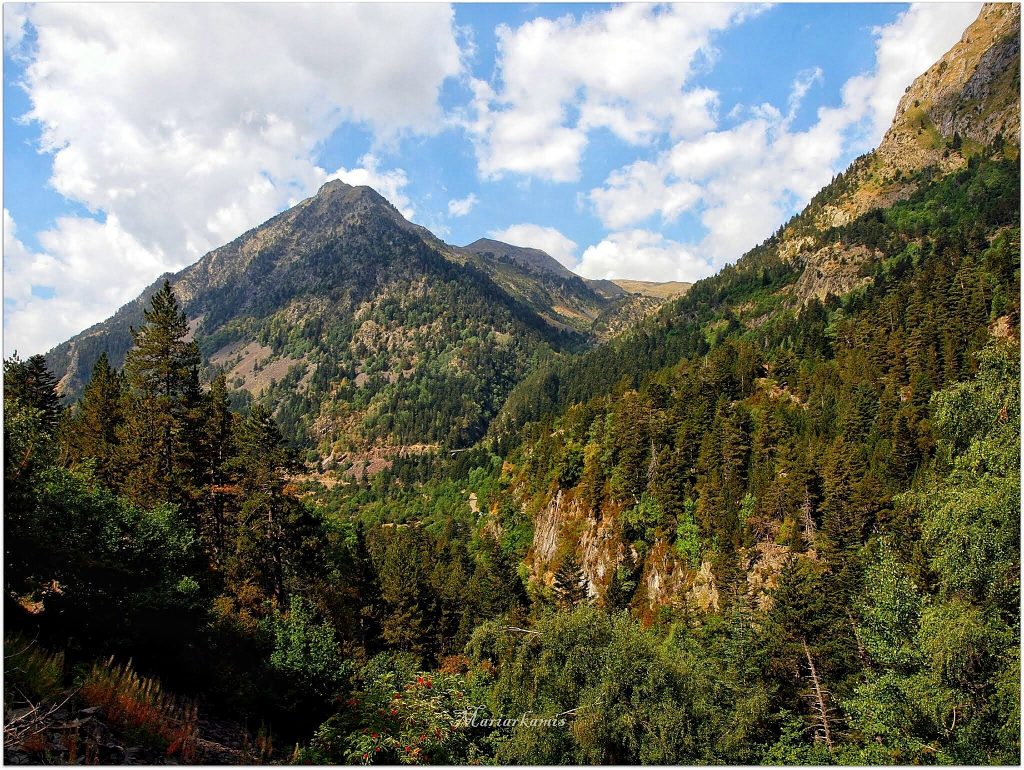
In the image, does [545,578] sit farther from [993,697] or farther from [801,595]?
[993,697]

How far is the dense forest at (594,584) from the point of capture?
13539mm

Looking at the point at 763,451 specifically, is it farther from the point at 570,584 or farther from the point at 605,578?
the point at 570,584

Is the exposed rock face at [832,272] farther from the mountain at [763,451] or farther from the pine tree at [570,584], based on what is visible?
the pine tree at [570,584]

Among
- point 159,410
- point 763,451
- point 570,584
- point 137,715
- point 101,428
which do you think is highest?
point 159,410

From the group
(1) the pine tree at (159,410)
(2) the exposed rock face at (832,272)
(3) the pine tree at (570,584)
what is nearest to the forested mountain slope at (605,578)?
(1) the pine tree at (159,410)

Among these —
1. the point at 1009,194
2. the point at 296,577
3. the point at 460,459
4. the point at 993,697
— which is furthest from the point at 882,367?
the point at 460,459

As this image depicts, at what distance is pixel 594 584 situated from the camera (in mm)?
67188

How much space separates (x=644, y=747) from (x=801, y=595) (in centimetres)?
1660

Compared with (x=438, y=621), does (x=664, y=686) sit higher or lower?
higher

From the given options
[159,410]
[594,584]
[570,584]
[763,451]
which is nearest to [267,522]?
[159,410]

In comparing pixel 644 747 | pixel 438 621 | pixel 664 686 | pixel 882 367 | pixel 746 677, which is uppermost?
pixel 882 367

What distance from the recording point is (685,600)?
55.3 meters

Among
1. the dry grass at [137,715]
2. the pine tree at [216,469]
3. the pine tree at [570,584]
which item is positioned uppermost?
the pine tree at [216,469]

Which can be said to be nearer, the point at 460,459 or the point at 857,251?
the point at 857,251
